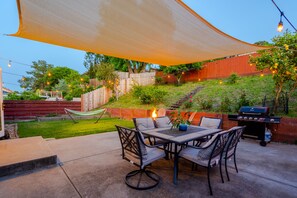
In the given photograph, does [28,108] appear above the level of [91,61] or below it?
below

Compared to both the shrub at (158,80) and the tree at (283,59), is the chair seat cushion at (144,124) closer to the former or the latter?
the tree at (283,59)

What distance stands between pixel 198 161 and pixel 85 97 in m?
9.28

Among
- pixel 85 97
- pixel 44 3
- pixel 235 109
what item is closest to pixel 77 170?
pixel 44 3

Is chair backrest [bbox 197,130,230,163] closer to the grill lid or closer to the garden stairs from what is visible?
the grill lid

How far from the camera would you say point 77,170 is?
2410 millimetres

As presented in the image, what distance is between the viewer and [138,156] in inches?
76.9

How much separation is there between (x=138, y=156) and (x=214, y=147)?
96cm

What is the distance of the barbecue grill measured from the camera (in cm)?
367

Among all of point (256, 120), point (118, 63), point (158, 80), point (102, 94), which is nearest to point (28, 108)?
point (102, 94)

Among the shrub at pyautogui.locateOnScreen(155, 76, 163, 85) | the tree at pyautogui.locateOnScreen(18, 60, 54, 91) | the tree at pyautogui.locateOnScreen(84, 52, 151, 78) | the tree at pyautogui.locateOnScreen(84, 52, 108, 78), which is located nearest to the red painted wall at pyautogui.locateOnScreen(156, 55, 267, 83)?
the shrub at pyautogui.locateOnScreen(155, 76, 163, 85)

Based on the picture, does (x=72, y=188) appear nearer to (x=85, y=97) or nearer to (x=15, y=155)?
(x=15, y=155)

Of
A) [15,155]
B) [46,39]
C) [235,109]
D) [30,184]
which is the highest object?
[46,39]

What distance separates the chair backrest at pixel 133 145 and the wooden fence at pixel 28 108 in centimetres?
812

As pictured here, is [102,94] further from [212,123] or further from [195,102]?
[212,123]
